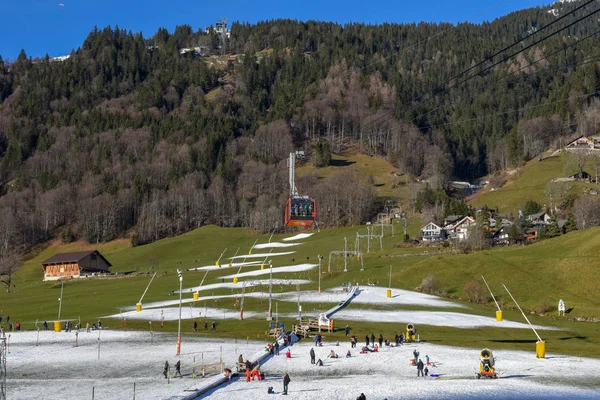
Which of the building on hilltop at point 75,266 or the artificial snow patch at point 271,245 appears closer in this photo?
the building on hilltop at point 75,266

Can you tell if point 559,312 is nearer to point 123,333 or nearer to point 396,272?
point 396,272

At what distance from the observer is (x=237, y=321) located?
7888 cm

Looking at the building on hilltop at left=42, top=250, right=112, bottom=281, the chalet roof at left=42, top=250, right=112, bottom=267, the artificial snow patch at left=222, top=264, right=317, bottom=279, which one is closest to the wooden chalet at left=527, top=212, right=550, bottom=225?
the artificial snow patch at left=222, top=264, right=317, bottom=279

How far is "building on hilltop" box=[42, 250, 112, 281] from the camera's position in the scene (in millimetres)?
157300

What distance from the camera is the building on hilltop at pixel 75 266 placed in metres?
157

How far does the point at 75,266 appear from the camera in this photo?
158 metres

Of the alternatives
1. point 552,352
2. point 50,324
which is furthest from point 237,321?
point 552,352

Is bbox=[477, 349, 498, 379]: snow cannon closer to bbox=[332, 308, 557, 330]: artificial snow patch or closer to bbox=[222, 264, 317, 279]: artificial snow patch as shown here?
bbox=[332, 308, 557, 330]: artificial snow patch

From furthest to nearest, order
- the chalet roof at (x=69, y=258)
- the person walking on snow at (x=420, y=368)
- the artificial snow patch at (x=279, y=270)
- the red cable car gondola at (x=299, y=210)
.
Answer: the chalet roof at (x=69, y=258), the artificial snow patch at (x=279, y=270), the red cable car gondola at (x=299, y=210), the person walking on snow at (x=420, y=368)

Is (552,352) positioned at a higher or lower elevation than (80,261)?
lower

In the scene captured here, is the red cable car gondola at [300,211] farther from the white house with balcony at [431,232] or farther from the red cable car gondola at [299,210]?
the white house with balcony at [431,232]

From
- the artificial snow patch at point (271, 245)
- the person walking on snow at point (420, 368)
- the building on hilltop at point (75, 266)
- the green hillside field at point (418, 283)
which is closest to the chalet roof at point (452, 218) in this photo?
the green hillside field at point (418, 283)

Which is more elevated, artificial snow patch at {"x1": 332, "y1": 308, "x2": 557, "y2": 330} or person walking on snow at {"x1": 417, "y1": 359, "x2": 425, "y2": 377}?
artificial snow patch at {"x1": 332, "y1": 308, "x2": 557, "y2": 330}

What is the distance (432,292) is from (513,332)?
2914cm
